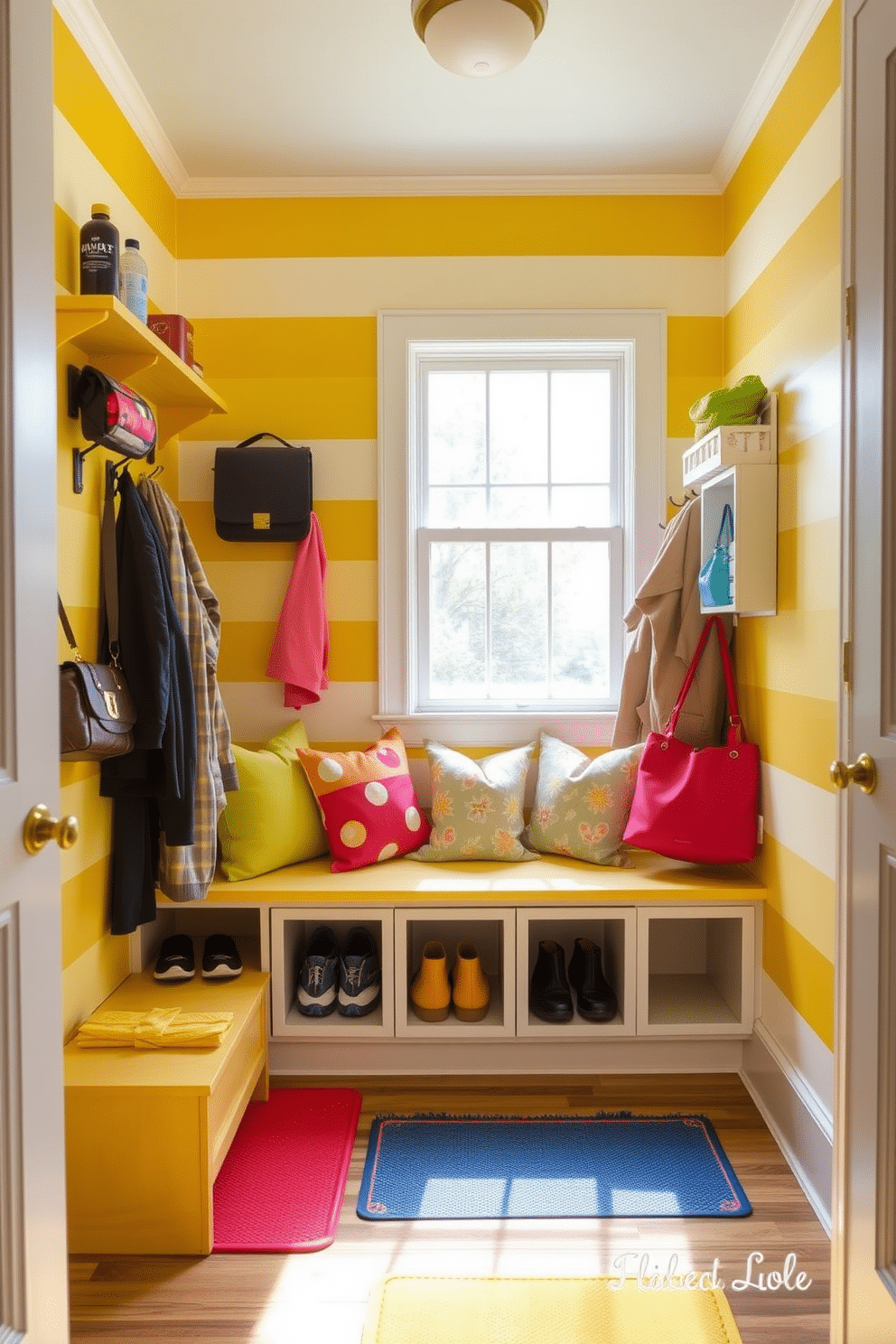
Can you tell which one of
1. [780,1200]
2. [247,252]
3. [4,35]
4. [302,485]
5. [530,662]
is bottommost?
[780,1200]

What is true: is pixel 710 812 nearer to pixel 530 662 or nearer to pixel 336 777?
pixel 530 662

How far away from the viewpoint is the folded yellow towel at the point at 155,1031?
7.30 ft

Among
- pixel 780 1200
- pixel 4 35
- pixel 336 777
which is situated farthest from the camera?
pixel 336 777

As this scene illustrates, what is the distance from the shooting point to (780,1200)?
87.0 inches

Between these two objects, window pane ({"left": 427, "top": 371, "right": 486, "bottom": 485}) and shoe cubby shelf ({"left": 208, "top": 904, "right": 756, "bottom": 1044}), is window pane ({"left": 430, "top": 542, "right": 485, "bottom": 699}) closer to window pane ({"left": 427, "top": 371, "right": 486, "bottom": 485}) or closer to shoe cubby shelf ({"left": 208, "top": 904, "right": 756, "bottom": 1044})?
window pane ({"left": 427, "top": 371, "right": 486, "bottom": 485})

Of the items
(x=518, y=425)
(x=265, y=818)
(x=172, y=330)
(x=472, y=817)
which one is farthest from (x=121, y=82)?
(x=472, y=817)

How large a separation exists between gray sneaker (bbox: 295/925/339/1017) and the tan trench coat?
3.93 feet

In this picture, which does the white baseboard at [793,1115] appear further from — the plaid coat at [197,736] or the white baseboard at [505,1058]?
the plaid coat at [197,736]

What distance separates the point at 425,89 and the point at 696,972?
2.81 m

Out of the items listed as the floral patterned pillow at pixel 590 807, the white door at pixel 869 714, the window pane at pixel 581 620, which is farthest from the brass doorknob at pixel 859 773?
the window pane at pixel 581 620

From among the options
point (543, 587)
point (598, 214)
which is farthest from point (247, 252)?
point (543, 587)

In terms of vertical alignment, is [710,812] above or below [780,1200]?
above

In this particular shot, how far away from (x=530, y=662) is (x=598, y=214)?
151 centimetres

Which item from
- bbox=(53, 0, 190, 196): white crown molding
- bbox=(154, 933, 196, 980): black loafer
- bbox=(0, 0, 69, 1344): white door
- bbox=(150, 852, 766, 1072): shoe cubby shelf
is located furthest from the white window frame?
bbox=(0, 0, 69, 1344): white door
